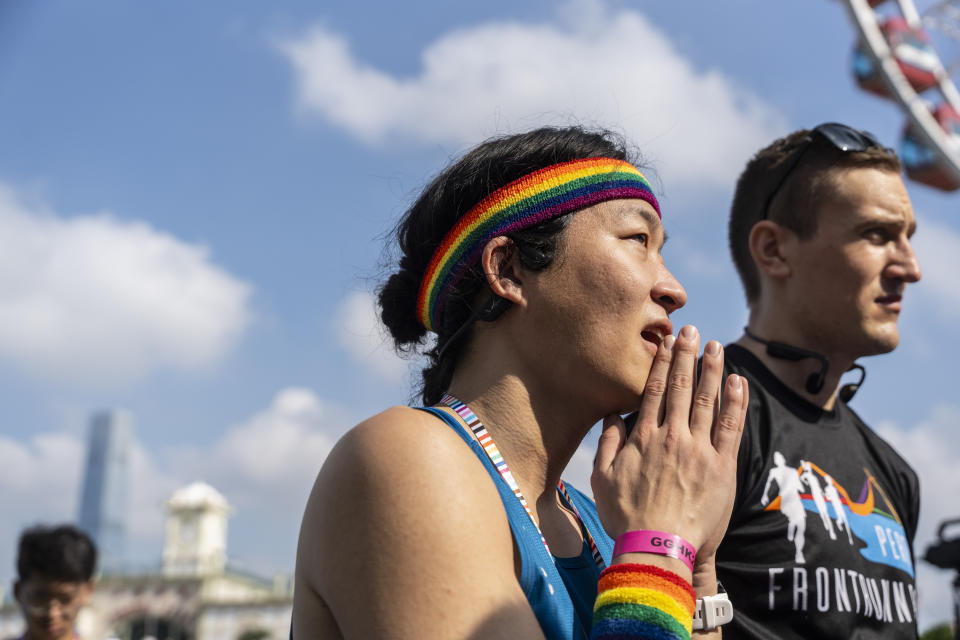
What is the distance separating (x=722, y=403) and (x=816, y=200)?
1.59 m

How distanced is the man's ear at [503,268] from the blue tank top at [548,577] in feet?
1.18

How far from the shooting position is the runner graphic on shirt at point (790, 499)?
301 centimetres

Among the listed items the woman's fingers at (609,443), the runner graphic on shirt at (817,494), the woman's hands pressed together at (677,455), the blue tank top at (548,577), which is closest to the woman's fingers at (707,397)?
the woman's hands pressed together at (677,455)

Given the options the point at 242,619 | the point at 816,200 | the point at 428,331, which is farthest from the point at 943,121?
the point at 242,619

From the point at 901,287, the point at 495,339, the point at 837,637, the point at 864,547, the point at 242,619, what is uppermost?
the point at 242,619

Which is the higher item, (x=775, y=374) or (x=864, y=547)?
(x=775, y=374)

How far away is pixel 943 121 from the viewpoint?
60.8 ft

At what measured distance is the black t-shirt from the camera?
2918 mm

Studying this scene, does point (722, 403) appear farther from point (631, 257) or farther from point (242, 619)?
point (242, 619)

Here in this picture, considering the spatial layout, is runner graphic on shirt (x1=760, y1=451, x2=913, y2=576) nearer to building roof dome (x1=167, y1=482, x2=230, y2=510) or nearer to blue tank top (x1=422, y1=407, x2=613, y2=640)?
blue tank top (x1=422, y1=407, x2=613, y2=640)

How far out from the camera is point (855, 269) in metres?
3.48

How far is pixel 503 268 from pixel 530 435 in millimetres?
426

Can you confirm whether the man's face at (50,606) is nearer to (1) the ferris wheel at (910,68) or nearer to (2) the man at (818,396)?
(2) the man at (818,396)

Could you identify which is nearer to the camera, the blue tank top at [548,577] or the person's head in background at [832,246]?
the blue tank top at [548,577]
